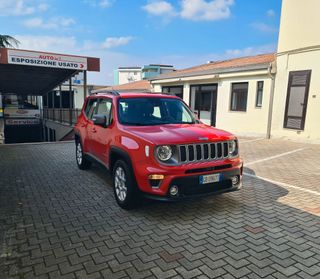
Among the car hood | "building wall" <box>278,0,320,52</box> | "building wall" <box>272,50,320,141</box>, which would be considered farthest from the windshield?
"building wall" <box>278,0,320,52</box>

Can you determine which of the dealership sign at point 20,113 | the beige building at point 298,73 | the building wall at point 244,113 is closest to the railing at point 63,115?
the dealership sign at point 20,113

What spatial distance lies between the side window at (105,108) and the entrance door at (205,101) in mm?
10668

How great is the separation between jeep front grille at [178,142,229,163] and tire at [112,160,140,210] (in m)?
0.82

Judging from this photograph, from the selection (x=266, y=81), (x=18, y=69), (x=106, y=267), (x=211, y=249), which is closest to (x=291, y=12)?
(x=266, y=81)

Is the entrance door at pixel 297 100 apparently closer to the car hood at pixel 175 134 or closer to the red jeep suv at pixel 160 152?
the red jeep suv at pixel 160 152

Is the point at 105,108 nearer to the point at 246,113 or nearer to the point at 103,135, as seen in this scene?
the point at 103,135

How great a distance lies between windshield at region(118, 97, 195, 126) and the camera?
15.0 feet

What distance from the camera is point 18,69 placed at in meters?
13.0

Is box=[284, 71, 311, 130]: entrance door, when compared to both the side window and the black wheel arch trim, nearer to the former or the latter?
the side window

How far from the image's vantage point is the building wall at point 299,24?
976cm

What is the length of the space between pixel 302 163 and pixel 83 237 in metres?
6.57

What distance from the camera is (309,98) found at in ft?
33.1

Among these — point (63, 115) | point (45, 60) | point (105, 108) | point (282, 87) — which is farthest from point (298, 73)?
point (63, 115)

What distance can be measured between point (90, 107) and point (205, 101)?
36.7 feet
